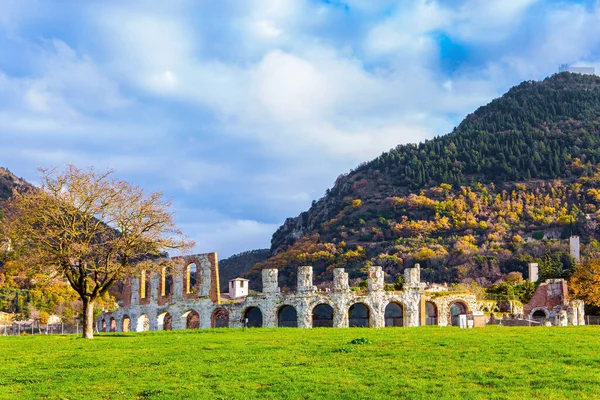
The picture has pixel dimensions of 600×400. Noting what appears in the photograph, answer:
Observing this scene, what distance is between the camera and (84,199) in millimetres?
36719

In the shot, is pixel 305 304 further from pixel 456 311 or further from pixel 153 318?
pixel 153 318

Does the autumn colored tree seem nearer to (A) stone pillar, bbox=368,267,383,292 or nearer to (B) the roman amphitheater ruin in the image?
(B) the roman amphitheater ruin

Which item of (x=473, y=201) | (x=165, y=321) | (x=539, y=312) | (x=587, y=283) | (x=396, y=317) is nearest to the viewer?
(x=396, y=317)

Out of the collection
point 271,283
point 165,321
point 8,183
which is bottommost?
point 165,321

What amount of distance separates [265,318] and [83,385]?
37.5 meters

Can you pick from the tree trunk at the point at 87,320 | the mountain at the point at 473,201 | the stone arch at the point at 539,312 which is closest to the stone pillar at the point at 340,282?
the tree trunk at the point at 87,320

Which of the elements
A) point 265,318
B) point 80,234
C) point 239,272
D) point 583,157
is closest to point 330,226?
point 239,272

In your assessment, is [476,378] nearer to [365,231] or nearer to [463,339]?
[463,339]

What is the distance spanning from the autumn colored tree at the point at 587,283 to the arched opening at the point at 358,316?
71.7 feet

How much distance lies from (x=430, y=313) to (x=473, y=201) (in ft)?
290

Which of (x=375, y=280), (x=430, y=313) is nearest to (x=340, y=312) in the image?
(x=375, y=280)

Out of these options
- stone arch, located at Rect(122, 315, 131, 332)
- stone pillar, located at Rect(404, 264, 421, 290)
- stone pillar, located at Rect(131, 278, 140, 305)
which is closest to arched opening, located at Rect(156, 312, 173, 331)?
stone pillar, located at Rect(131, 278, 140, 305)

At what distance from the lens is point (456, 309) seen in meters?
57.6

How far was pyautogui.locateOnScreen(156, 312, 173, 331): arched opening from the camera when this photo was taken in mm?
61312
